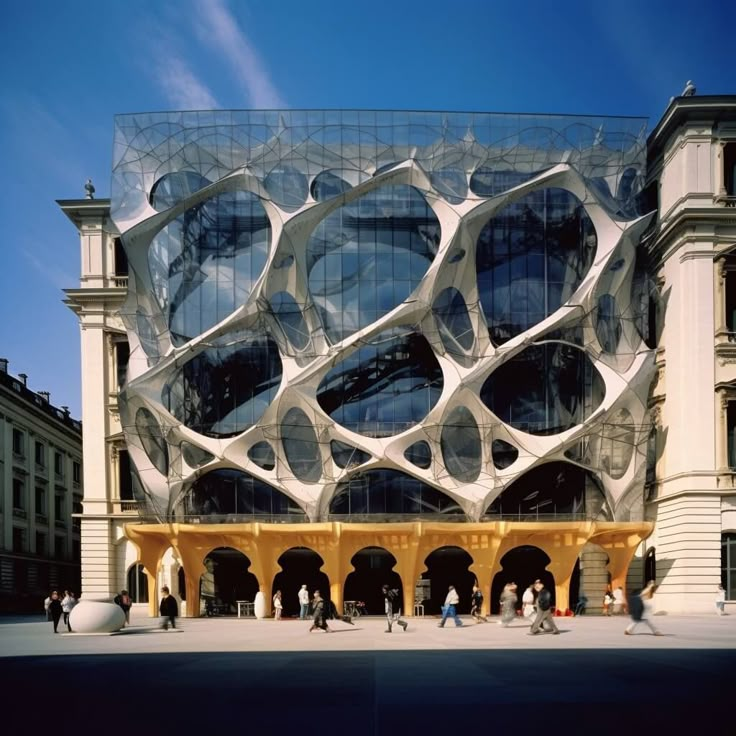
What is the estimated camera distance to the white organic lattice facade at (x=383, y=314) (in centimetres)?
3650

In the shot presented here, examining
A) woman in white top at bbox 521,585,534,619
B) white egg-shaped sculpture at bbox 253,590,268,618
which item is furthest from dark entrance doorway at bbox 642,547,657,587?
white egg-shaped sculpture at bbox 253,590,268,618

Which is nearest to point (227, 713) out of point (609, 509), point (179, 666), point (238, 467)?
point (179, 666)

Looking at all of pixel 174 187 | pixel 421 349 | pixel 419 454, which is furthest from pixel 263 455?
pixel 174 187

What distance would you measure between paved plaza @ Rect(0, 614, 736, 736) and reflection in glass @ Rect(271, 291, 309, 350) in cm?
1731

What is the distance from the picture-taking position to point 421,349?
38906 millimetres

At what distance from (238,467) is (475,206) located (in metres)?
15.8

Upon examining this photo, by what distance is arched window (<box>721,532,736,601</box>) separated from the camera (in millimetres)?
34594

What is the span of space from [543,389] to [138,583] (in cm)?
2310

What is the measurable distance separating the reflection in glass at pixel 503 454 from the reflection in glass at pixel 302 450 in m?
8.31

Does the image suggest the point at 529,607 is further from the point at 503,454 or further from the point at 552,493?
the point at 552,493

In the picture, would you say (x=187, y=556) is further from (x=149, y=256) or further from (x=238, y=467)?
(x=149, y=256)

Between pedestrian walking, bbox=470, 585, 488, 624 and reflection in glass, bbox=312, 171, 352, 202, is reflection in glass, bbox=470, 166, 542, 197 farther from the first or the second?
pedestrian walking, bbox=470, 585, 488, 624

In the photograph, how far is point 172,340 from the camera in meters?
39.2

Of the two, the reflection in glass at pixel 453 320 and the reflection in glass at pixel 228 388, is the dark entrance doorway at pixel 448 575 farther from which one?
the reflection in glass at pixel 228 388
